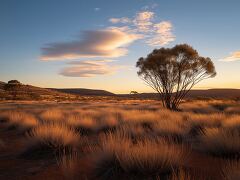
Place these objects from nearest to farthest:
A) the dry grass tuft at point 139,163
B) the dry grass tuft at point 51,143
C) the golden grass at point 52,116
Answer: the dry grass tuft at point 139,163 → the dry grass tuft at point 51,143 → the golden grass at point 52,116

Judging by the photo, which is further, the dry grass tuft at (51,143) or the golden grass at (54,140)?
the golden grass at (54,140)

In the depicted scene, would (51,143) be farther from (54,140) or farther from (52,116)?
(52,116)

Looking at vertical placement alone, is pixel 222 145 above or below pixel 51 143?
above

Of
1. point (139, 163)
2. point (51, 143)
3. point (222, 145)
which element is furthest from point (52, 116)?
point (139, 163)

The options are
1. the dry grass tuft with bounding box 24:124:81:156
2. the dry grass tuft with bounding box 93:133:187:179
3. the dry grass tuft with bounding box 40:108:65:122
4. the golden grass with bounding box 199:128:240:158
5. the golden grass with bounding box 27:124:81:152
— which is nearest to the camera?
the dry grass tuft with bounding box 93:133:187:179

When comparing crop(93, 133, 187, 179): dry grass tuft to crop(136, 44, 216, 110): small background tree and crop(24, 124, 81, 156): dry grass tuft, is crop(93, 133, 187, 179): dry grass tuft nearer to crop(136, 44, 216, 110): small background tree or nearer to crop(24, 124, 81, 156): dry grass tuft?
crop(24, 124, 81, 156): dry grass tuft

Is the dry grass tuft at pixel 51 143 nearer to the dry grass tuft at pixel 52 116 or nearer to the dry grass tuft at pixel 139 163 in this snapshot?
the dry grass tuft at pixel 139 163

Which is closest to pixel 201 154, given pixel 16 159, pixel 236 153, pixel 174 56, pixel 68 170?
pixel 236 153

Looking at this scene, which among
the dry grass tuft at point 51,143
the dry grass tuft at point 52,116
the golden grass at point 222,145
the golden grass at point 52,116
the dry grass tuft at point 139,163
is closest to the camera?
the dry grass tuft at point 139,163

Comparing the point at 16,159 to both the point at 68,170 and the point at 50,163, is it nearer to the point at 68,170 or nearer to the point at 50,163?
the point at 50,163

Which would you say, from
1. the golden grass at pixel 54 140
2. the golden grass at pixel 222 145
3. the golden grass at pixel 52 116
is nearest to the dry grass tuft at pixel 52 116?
the golden grass at pixel 52 116

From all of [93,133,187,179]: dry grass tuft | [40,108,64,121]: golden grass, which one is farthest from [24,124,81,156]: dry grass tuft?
[40,108,64,121]: golden grass

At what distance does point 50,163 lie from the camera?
624 cm

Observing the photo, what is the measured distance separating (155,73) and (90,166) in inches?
901
